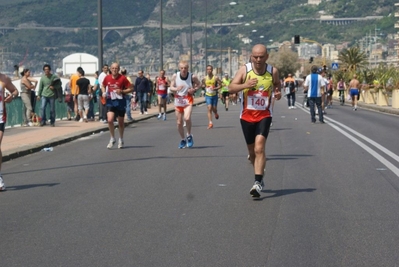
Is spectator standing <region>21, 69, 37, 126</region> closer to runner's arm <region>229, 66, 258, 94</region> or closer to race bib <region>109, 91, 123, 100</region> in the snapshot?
race bib <region>109, 91, 123, 100</region>

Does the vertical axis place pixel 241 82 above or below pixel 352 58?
above

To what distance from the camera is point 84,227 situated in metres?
9.70

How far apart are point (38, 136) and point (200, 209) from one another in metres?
12.9

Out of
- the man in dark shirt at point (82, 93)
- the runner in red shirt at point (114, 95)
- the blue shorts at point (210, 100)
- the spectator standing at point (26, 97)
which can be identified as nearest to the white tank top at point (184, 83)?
the runner in red shirt at point (114, 95)

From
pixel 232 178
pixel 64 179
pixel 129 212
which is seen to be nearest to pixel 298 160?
pixel 232 178

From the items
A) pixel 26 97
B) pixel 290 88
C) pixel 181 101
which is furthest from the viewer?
pixel 290 88

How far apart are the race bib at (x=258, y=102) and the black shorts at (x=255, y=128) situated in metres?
0.17

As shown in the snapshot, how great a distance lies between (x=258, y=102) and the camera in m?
12.0

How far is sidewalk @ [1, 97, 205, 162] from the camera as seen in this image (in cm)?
1877

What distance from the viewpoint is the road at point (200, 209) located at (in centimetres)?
838

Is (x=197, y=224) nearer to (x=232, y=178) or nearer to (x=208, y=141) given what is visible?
(x=232, y=178)

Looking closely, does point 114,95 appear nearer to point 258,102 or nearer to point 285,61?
point 258,102

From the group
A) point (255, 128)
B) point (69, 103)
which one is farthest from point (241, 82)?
point (69, 103)

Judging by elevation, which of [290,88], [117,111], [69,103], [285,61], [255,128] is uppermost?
[255,128]
